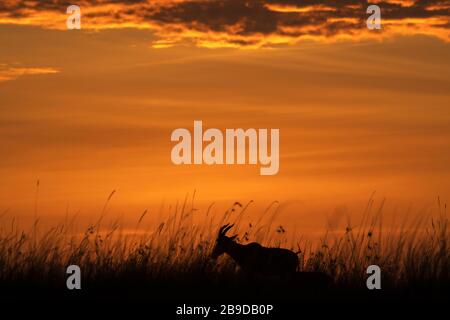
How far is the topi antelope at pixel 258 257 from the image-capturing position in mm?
12934

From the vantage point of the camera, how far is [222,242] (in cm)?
1381

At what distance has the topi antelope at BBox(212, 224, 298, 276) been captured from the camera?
12.9 meters

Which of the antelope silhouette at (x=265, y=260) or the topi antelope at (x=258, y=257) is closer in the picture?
the antelope silhouette at (x=265, y=260)

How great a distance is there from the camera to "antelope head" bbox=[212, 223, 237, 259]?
1349 cm

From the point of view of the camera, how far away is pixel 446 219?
538 inches

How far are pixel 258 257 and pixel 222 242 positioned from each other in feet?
2.50

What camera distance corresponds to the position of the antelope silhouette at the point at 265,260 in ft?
41.0

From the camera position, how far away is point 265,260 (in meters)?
13.3

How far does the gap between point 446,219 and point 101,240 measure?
15.8 feet

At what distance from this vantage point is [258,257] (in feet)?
43.5

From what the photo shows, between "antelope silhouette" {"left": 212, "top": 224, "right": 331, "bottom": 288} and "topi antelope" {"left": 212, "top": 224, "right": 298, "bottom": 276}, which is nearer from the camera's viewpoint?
"antelope silhouette" {"left": 212, "top": 224, "right": 331, "bottom": 288}

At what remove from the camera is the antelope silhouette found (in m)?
12.5

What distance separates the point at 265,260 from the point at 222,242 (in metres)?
0.80
